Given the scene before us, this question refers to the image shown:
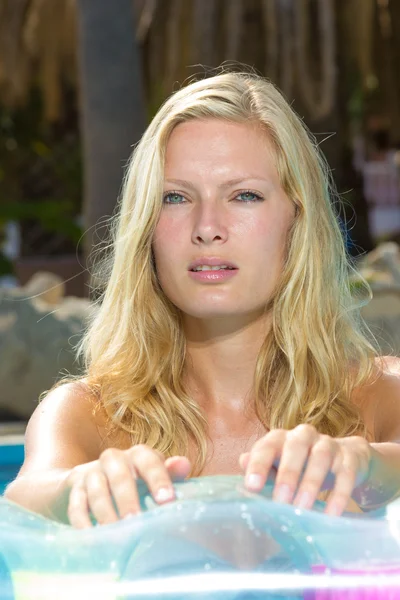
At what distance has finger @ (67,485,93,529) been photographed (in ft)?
4.99

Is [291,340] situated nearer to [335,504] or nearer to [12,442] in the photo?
[335,504]

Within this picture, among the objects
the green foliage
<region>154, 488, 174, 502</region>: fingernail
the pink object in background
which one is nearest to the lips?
<region>154, 488, 174, 502</region>: fingernail

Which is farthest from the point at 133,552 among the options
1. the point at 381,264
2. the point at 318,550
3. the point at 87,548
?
the point at 381,264

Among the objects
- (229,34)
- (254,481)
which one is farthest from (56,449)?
(229,34)

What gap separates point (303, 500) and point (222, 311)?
0.75 metres

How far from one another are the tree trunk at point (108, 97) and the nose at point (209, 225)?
5467 millimetres

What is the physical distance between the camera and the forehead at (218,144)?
2258 mm

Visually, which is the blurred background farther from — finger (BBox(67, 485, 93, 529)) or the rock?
finger (BBox(67, 485, 93, 529))

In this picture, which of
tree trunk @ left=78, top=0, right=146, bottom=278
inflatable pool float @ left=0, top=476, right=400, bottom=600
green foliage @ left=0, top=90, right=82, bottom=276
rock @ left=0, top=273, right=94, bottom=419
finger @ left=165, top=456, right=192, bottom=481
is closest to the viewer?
inflatable pool float @ left=0, top=476, right=400, bottom=600

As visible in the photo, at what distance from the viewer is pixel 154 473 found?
151cm

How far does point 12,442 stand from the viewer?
3.70 meters

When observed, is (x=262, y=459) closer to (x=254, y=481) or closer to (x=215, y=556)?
(x=254, y=481)

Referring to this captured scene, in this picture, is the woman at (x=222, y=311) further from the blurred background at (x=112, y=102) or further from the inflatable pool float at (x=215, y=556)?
the inflatable pool float at (x=215, y=556)

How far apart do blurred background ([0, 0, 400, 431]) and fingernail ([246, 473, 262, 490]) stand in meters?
1.37
